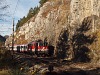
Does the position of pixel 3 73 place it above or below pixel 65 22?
below

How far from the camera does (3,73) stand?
75.2 feet

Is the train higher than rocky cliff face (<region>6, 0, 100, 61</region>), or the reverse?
rocky cliff face (<region>6, 0, 100, 61</region>)

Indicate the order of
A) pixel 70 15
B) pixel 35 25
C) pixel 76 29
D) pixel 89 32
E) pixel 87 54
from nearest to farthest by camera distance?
pixel 87 54
pixel 89 32
pixel 76 29
pixel 70 15
pixel 35 25

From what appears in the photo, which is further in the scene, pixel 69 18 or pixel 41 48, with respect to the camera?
pixel 69 18

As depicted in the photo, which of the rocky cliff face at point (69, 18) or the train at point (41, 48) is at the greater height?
the rocky cliff face at point (69, 18)

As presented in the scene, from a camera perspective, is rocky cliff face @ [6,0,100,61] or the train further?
the train

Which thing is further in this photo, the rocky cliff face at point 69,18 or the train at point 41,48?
the train at point 41,48

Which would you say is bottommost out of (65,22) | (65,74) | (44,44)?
(65,74)

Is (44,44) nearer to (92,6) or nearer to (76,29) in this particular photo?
(76,29)

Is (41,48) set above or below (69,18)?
below

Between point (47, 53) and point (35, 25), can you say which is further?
point (35, 25)

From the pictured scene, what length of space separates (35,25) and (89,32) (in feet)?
146

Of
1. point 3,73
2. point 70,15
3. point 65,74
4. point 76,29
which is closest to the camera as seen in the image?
point 3,73

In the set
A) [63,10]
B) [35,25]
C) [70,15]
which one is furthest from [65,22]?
[35,25]
